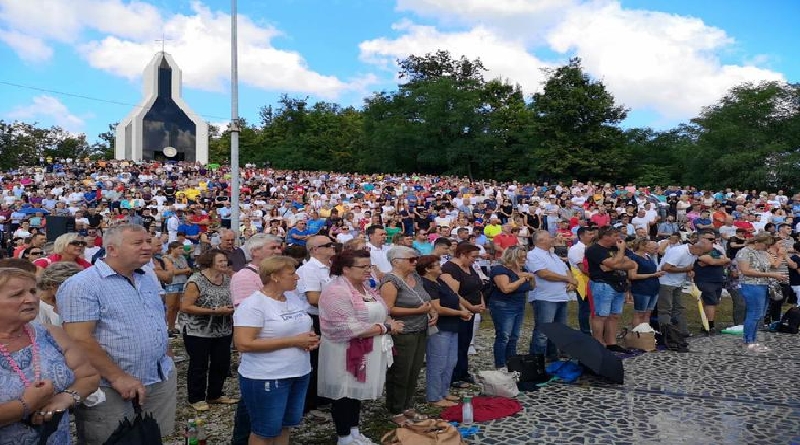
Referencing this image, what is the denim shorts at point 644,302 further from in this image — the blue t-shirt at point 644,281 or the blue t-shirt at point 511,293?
the blue t-shirt at point 511,293

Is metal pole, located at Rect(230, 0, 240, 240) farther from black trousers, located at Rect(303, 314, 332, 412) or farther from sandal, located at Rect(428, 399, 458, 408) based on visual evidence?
sandal, located at Rect(428, 399, 458, 408)

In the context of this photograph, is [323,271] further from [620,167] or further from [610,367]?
[620,167]

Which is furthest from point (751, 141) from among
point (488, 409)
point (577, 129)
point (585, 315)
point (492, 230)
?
point (488, 409)

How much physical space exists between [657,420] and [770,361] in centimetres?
314

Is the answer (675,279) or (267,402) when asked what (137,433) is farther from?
(675,279)

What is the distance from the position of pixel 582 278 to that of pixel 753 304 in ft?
7.26

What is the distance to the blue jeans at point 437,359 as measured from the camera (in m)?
5.62

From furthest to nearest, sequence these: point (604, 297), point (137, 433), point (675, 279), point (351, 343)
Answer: point (675, 279) → point (604, 297) → point (351, 343) → point (137, 433)

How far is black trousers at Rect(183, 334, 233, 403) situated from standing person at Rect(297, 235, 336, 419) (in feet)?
2.84

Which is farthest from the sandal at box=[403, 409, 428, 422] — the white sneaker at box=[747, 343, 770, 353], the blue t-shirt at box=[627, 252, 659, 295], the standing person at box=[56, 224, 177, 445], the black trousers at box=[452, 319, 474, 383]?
the white sneaker at box=[747, 343, 770, 353]

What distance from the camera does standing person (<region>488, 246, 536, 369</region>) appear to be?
257 inches

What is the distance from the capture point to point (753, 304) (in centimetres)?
770


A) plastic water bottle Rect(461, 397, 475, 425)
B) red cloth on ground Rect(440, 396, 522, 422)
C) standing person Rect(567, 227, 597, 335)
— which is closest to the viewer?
plastic water bottle Rect(461, 397, 475, 425)

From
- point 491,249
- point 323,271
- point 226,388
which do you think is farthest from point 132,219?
point 323,271
